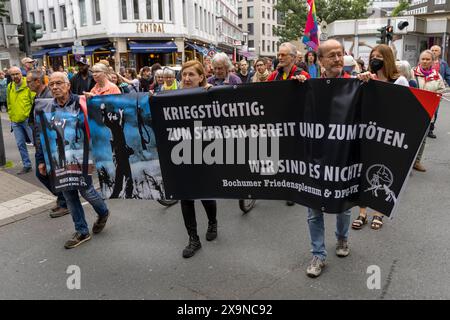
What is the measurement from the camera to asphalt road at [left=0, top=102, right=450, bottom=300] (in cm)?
358

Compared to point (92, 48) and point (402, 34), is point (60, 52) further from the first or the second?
point (402, 34)

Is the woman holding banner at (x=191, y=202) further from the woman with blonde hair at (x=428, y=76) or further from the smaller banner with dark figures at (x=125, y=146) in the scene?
the woman with blonde hair at (x=428, y=76)

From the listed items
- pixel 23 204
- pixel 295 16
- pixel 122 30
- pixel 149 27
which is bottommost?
pixel 23 204

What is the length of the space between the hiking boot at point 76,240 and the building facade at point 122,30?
95.4 feet

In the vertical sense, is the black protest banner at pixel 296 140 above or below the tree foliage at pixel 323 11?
below

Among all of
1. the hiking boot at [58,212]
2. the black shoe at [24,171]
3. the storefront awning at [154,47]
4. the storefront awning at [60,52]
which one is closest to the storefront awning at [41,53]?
the storefront awning at [60,52]

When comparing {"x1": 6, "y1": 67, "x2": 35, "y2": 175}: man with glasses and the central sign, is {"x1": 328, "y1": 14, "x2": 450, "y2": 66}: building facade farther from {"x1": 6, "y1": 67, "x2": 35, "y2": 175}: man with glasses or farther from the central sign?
{"x1": 6, "y1": 67, "x2": 35, "y2": 175}: man with glasses

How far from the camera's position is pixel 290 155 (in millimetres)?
3717

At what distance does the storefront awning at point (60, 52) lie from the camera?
37281 millimetres

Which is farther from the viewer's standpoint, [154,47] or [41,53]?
[41,53]

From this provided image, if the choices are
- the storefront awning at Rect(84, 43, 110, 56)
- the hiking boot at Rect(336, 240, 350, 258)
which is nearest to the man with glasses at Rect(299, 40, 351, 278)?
the hiking boot at Rect(336, 240, 350, 258)

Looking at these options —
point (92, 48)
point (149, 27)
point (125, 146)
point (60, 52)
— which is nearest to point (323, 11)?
point (149, 27)

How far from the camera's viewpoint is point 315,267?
3.76 m

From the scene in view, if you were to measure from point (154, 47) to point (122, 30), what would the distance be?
2811mm
